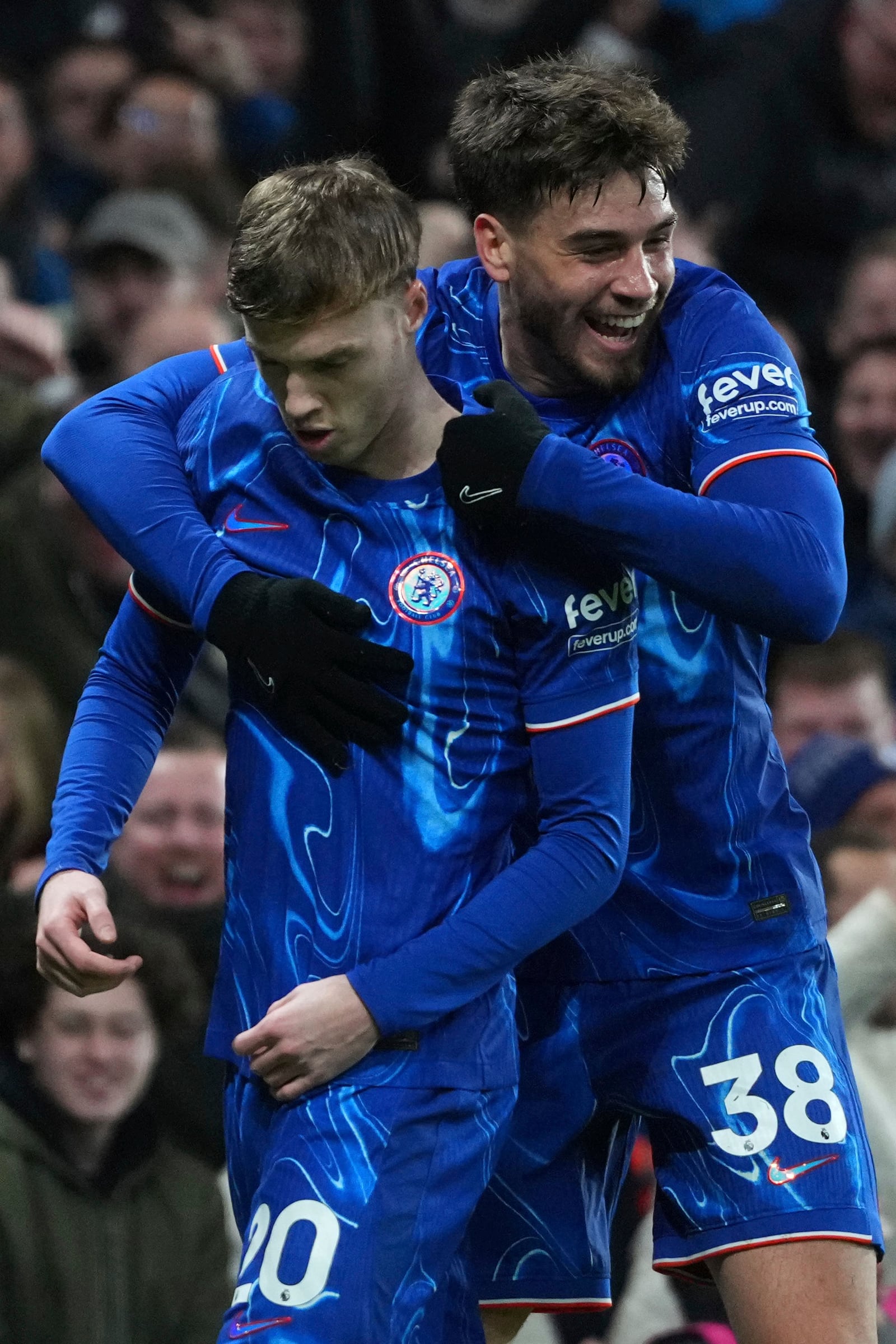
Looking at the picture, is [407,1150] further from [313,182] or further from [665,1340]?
[665,1340]

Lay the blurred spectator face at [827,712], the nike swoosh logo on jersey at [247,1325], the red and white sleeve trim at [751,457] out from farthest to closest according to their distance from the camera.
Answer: the blurred spectator face at [827,712] → the red and white sleeve trim at [751,457] → the nike swoosh logo on jersey at [247,1325]

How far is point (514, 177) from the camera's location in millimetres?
2590

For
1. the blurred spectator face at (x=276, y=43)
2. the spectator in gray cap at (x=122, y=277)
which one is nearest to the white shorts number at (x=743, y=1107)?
the spectator in gray cap at (x=122, y=277)

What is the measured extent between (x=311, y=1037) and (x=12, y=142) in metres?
4.69

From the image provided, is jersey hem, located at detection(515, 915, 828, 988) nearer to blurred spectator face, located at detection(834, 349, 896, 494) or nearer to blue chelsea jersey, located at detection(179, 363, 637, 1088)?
blue chelsea jersey, located at detection(179, 363, 637, 1088)

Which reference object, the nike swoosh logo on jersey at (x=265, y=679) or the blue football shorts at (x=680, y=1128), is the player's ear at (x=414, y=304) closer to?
the nike swoosh logo on jersey at (x=265, y=679)

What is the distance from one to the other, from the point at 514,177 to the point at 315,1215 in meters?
1.36

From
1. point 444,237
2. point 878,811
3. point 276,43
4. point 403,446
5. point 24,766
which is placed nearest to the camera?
point 403,446

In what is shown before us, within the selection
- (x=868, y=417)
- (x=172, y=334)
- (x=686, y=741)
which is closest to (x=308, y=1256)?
(x=686, y=741)

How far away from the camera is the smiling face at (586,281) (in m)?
2.50

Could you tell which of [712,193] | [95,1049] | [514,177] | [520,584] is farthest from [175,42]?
[520,584]

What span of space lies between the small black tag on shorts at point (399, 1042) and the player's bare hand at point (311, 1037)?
0.03 metres

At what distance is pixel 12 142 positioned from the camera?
20.2ft

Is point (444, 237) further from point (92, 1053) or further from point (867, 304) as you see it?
point (92, 1053)
